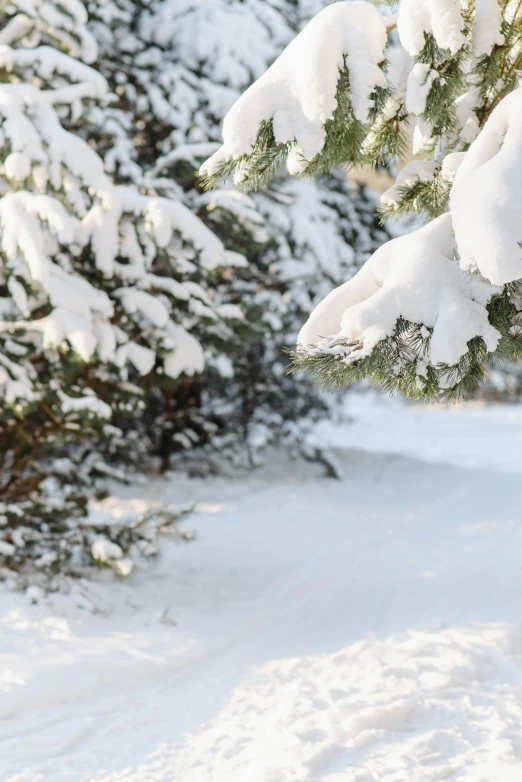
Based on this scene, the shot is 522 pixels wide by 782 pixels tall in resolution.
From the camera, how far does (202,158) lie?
20.7 feet

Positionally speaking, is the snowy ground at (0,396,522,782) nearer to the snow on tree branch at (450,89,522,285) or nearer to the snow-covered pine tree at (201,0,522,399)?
the snow-covered pine tree at (201,0,522,399)

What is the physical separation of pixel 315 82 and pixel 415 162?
818 mm

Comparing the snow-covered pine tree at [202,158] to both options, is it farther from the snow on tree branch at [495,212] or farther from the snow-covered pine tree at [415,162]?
the snow on tree branch at [495,212]

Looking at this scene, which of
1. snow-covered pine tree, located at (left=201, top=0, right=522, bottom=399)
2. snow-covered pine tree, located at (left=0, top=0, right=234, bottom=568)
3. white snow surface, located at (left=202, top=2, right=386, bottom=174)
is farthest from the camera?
snow-covered pine tree, located at (left=0, top=0, right=234, bottom=568)

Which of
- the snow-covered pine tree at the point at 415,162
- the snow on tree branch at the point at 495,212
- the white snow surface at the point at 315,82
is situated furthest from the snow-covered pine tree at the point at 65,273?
the snow on tree branch at the point at 495,212

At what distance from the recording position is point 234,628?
4.92 meters

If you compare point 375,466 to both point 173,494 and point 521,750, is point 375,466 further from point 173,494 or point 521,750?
point 521,750

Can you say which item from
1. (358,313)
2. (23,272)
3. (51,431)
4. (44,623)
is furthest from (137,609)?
(358,313)

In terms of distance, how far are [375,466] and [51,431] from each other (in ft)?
21.8

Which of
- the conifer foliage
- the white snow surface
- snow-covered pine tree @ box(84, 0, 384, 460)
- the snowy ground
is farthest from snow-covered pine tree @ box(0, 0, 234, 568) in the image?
the white snow surface

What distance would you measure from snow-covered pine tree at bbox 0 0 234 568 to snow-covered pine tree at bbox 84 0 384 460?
1.09 m

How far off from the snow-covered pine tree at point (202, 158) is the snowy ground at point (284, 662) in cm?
218

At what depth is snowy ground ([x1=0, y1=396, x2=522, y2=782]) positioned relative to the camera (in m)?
3.31

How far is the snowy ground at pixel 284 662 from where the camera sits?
3312 millimetres
